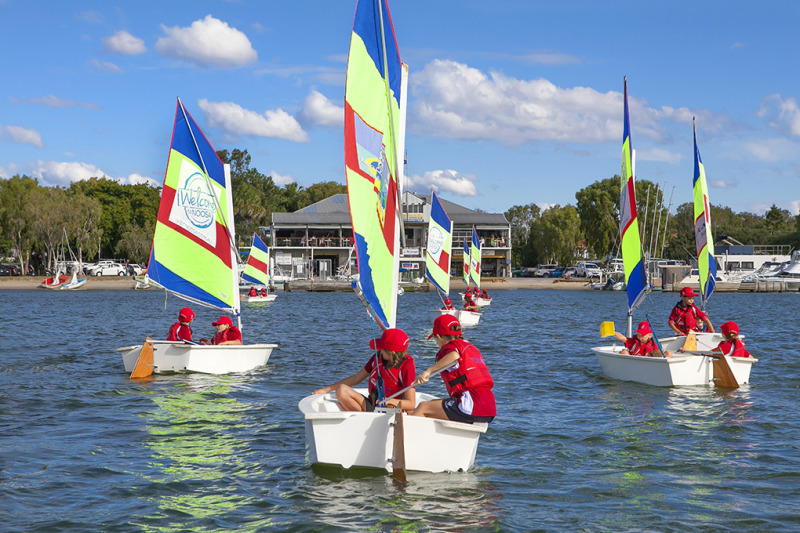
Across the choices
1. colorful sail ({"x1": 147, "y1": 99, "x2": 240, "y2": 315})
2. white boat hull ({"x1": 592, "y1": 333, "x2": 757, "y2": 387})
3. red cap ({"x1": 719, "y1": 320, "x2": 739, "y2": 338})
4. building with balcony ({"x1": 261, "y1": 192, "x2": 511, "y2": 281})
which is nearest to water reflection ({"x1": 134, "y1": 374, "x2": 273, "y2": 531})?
colorful sail ({"x1": 147, "y1": 99, "x2": 240, "y2": 315})

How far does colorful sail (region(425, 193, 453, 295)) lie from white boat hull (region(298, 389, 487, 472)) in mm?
25047

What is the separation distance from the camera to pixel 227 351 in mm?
16125

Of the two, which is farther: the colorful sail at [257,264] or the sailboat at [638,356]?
the colorful sail at [257,264]

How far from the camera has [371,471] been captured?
8836mm

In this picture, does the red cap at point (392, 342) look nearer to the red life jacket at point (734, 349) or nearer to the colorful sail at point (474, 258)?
the red life jacket at point (734, 349)

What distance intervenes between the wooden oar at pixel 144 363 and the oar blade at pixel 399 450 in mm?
9269

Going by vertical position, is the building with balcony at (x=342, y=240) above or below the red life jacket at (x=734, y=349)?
above

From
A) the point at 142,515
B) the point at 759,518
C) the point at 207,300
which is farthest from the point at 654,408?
the point at 207,300

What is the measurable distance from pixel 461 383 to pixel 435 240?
25.8 meters

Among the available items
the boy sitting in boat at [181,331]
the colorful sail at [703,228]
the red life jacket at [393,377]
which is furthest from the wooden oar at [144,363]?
the colorful sail at [703,228]

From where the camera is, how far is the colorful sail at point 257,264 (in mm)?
53906

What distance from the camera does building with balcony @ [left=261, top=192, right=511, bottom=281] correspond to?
7956cm

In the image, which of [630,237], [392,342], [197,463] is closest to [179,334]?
[197,463]

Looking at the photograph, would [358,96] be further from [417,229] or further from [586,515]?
[417,229]
